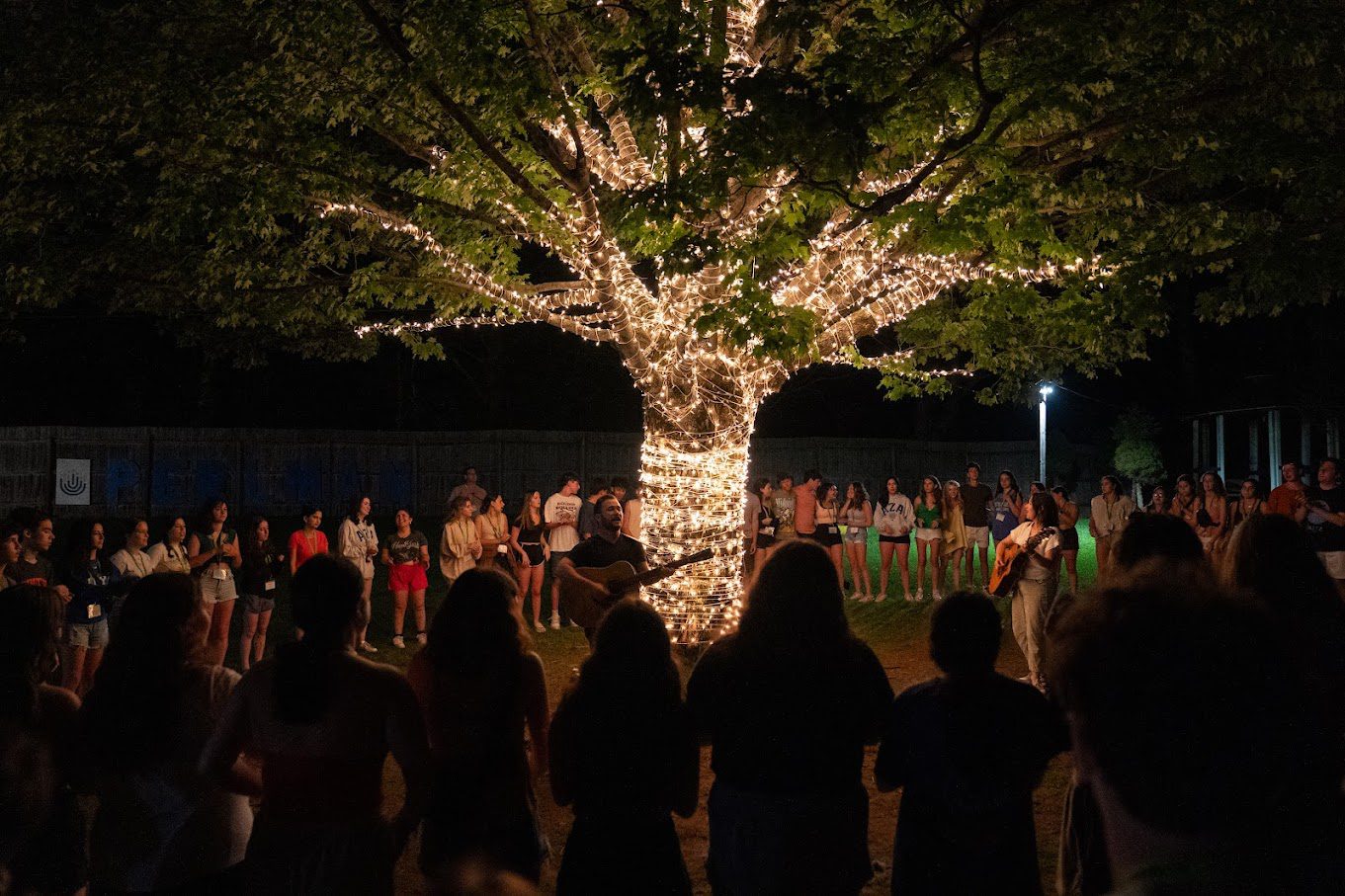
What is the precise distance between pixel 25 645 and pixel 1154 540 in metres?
4.21

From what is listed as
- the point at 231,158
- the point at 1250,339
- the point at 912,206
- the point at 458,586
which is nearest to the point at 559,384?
the point at 1250,339

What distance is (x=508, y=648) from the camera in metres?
3.60

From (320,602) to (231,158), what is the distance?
28.0 feet

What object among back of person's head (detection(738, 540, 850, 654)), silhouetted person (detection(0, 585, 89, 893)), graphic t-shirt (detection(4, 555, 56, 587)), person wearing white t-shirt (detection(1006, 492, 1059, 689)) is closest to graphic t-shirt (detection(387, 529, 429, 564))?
graphic t-shirt (detection(4, 555, 56, 587))

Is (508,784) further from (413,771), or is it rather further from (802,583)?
(802,583)

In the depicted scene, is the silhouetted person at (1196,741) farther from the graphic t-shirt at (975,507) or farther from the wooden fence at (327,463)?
the wooden fence at (327,463)

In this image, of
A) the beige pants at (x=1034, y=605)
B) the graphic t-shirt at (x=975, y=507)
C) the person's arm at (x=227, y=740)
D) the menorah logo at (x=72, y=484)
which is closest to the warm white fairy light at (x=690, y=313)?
the beige pants at (x=1034, y=605)

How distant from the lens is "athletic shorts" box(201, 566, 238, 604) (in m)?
9.39

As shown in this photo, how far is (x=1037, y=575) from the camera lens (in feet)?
27.3

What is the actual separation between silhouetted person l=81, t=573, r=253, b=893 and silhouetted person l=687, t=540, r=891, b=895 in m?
1.54

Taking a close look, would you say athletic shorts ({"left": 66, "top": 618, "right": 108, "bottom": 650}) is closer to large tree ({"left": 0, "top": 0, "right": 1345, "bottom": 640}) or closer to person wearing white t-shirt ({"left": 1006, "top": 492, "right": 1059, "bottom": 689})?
large tree ({"left": 0, "top": 0, "right": 1345, "bottom": 640})

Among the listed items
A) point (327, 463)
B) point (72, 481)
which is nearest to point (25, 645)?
point (72, 481)

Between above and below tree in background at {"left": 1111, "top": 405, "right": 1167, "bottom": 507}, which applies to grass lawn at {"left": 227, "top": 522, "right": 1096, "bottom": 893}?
below

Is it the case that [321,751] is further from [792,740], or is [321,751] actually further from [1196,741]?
[1196,741]
